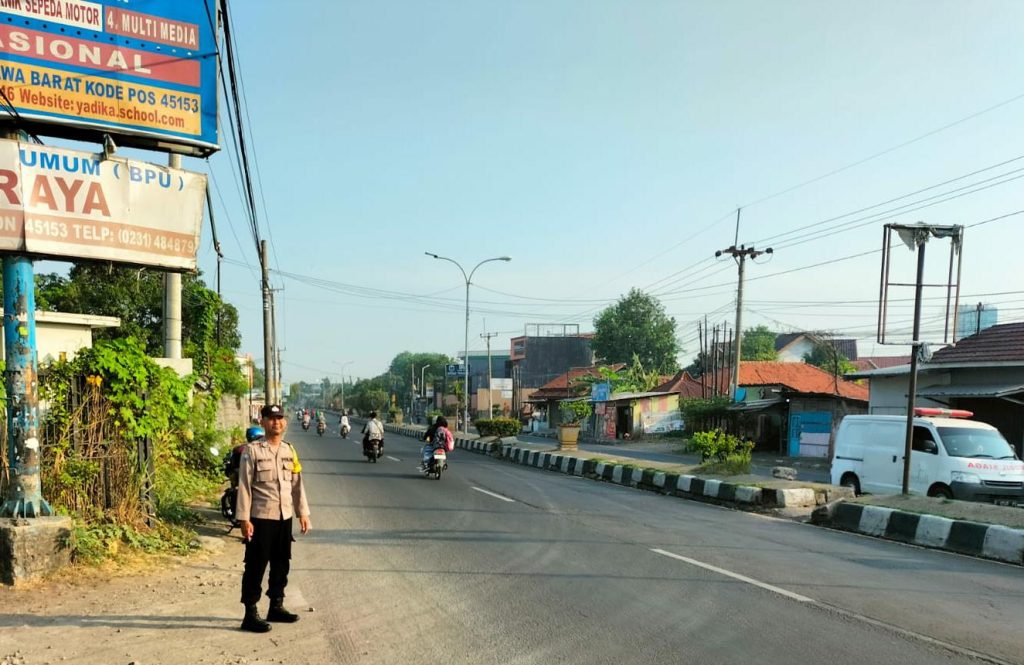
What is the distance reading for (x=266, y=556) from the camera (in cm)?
582

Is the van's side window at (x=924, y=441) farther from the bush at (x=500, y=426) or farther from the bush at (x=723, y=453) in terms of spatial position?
the bush at (x=500, y=426)

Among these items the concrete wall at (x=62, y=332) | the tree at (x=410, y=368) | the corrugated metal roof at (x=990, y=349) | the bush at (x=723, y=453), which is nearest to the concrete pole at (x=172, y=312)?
the concrete wall at (x=62, y=332)

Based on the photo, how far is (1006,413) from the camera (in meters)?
22.9

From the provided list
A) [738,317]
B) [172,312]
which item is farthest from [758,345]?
[172,312]

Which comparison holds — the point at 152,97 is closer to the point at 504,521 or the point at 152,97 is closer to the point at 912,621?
the point at 504,521

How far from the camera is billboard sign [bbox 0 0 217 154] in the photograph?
7.62m

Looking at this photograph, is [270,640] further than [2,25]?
No

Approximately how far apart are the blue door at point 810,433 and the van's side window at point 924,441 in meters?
20.2

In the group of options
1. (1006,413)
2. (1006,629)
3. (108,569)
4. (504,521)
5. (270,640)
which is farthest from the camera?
(1006,413)

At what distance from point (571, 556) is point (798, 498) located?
7.42m

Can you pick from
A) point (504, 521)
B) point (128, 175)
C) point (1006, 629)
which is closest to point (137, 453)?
point (128, 175)

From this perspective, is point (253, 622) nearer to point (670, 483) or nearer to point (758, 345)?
point (670, 483)

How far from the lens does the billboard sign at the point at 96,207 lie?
23.7ft

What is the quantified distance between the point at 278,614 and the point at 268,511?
836 millimetres
